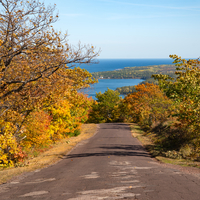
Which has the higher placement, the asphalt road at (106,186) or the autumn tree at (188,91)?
the autumn tree at (188,91)

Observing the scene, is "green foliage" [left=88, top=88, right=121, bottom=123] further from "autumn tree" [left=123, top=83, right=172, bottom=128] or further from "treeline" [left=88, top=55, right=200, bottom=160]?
"autumn tree" [left=123, top=83, right=172, bottom=128]

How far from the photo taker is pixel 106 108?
68.7 m

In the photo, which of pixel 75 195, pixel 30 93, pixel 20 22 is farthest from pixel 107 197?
pixel 20 22

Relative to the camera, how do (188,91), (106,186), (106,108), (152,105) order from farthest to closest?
(106,108) < (152,105) < (188,91) < (106,186)

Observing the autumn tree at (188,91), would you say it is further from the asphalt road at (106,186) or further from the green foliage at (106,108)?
the green foliage at (106,108)

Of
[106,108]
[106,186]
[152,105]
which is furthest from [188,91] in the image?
[106,108]

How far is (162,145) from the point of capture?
880 inches

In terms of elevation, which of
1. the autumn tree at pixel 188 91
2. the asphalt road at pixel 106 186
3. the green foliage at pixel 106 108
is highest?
the autumn tree at pixel 188 91

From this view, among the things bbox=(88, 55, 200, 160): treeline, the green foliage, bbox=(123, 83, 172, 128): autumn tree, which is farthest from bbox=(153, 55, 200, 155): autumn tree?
the green foliage

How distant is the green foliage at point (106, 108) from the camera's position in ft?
223

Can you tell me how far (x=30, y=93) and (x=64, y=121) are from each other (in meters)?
10.8

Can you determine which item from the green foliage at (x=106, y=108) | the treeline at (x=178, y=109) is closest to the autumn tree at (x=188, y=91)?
the treeline at (x=178, y=109)

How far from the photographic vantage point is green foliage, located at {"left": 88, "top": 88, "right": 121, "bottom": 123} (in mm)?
67938

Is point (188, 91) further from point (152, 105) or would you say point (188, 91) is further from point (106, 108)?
point (106, 108)
